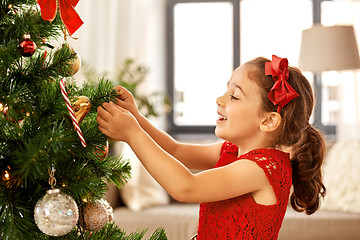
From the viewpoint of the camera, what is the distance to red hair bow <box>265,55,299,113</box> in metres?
1.21

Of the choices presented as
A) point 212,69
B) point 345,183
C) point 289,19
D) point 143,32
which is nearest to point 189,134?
point 212,69

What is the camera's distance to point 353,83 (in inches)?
171

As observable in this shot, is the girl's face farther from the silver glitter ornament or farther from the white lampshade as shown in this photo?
the white lampshade

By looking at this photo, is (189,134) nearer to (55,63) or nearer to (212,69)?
→ (212,69)

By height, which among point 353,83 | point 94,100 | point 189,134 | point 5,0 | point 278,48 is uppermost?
point 5,0

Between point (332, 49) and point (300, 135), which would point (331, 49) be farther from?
point (300, 135)

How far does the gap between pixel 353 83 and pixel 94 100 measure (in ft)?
12.3

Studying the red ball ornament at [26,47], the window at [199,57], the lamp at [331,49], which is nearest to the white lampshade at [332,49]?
the lamp at [331,49]

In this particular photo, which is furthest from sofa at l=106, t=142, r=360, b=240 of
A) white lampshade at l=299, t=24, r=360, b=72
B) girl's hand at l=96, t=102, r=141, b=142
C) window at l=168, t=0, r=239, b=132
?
girl's hand at l=96, t=102, r=141, b=142

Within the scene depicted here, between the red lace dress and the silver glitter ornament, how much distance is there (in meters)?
0.52

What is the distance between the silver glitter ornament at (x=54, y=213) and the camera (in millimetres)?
809

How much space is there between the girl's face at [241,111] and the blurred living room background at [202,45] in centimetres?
279

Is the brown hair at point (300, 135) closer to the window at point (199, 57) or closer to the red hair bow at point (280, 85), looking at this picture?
the red hair bow at point (280, 85)

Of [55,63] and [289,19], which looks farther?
[289,19]
